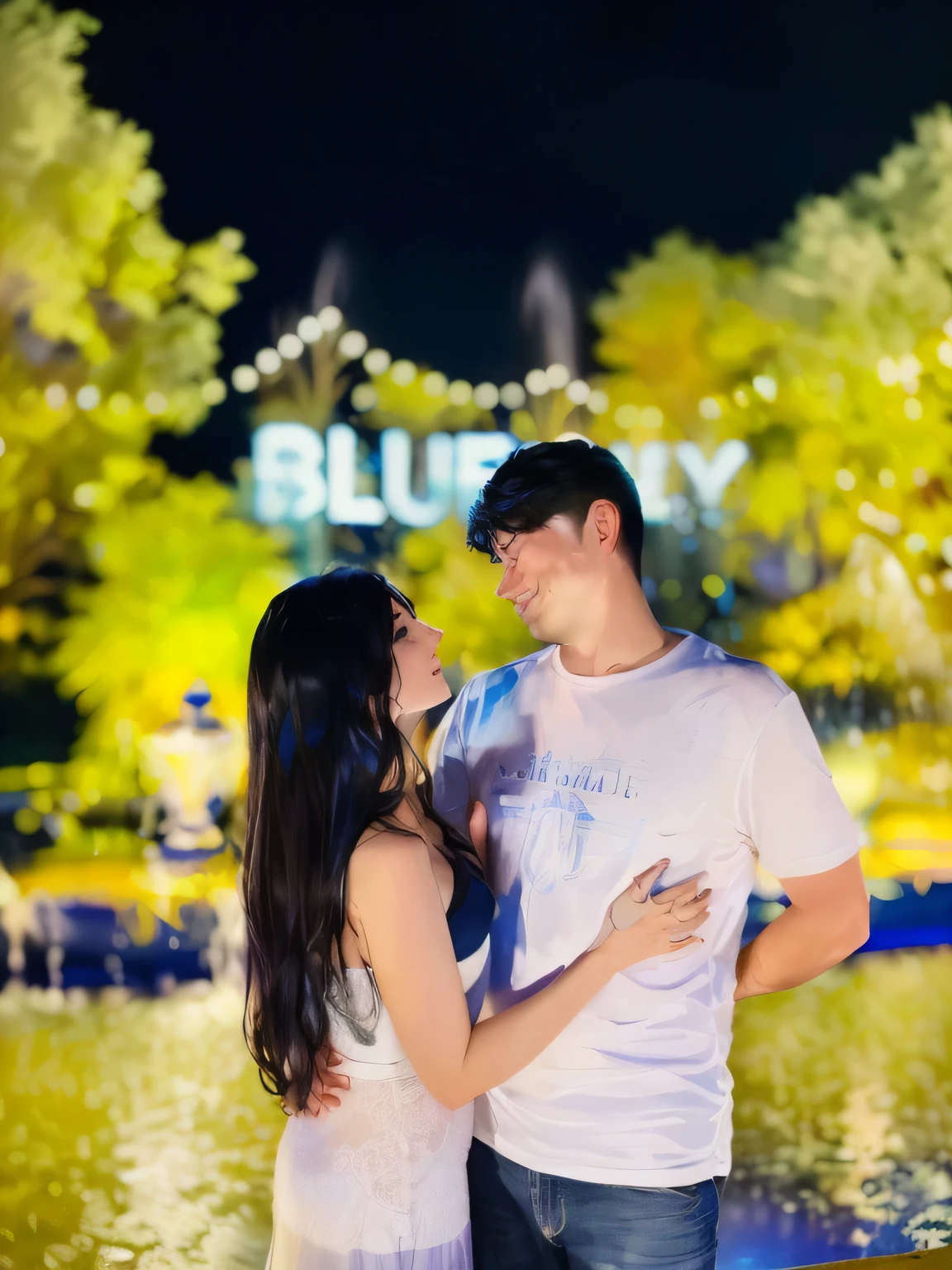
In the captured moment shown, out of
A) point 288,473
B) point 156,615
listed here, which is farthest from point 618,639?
point 156,615

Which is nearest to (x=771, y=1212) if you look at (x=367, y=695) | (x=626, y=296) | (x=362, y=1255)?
(x=362, y=1255)

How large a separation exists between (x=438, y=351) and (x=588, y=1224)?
8422 mm

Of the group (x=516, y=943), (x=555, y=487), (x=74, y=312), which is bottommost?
(x=516, y=943)

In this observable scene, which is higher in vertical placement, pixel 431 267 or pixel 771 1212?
pixel 431 267

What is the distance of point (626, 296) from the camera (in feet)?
31.8

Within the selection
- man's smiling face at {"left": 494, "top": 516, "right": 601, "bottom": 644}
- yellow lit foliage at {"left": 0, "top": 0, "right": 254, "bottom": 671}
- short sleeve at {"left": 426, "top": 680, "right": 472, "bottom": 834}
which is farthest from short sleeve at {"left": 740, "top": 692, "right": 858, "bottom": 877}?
yellow lit foliage at {"left": 0, "top": 0, "right": 254, "bottom": 671}

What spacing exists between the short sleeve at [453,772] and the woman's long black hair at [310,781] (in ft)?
0.74

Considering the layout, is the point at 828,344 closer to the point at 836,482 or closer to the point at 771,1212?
the point at 836,482

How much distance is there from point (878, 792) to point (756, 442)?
11.1 ft

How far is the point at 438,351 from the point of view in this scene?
9.22 metres

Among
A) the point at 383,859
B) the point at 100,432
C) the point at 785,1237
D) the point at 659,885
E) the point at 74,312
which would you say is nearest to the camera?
the point at 383,859

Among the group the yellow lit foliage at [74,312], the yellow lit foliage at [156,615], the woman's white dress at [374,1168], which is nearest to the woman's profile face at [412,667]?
→ the woman's white dress at [374,1168]

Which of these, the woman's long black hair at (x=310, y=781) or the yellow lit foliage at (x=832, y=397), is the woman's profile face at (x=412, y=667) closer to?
the woman's long black hair at (x=310, y=781)

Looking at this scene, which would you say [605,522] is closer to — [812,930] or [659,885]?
[659,885]
